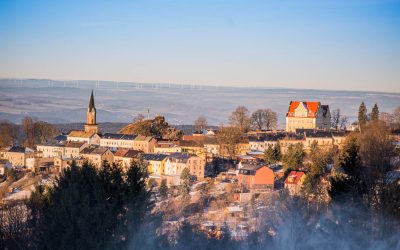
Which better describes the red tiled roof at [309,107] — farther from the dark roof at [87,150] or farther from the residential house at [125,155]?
the dark roof at [87,150]

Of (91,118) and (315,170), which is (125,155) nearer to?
(91,118)

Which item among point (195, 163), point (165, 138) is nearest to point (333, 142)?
point (195, 163)

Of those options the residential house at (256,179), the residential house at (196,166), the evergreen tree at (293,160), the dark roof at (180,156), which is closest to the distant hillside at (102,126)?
the dark roof at (180,156)

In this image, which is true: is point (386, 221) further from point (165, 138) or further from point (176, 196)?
point (165, 138)

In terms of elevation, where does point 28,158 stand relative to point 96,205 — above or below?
below

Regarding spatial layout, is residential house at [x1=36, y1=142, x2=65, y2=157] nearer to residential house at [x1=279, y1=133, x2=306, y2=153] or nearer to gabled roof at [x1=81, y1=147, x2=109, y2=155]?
gabled roof at [x1=81, y1=147, x2=109, y2=155]

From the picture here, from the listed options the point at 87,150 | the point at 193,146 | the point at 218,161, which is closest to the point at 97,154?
the point at 87,150
